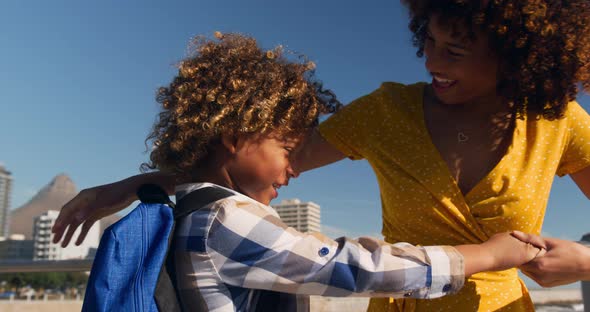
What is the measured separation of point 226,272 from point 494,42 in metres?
1.11

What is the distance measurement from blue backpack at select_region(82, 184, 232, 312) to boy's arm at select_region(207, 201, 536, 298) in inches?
4.6

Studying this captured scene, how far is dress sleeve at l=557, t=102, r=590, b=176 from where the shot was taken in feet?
5.56

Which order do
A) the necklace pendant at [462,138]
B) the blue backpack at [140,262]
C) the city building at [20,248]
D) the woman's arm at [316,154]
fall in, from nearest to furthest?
the blue backpack at [140,262]
the necklace pendant at [462,138]
the woman's arm at [316,154]
the city building at [20,248]

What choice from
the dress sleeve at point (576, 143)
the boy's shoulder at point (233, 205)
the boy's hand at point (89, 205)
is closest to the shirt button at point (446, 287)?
the boy's shoulder at point (233, 205)

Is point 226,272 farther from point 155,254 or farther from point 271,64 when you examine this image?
point 271,64

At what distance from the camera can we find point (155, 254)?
4.33 ft

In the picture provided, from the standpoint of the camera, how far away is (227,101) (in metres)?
1.58

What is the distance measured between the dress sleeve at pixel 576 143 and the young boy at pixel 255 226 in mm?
428

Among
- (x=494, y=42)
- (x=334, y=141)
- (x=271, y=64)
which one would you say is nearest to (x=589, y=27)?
(x=494, y=42)

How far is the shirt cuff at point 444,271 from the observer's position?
1.32m

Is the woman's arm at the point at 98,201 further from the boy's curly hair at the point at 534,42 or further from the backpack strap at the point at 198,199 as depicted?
the boy's curly hair at the point at 534,42

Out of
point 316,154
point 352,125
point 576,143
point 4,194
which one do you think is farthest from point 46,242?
point 576,143

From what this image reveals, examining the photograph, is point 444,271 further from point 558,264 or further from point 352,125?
point 352,125

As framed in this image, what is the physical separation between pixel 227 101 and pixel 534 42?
0.99 meters
